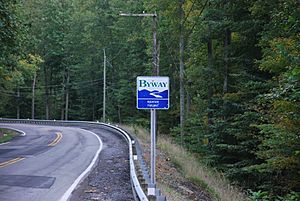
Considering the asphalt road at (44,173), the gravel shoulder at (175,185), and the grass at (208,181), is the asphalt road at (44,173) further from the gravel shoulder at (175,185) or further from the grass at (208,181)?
the grass at (208,181)

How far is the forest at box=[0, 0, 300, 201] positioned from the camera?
43.3 ft

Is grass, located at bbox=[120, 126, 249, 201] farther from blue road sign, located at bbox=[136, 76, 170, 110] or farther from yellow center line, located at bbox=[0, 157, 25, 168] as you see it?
yellow center line, located at bbox=[0, 157, 25, 168]

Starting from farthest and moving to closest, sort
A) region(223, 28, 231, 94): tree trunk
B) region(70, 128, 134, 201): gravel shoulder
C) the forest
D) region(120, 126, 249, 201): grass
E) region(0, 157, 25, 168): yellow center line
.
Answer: region(223, 28, 231, 94): tree trunk → region(0, 157, 25, 168): yellow center line → the forest → region(120, 126, 249, 201): grass → region(70, 128, 134, 201): gravel shoulder

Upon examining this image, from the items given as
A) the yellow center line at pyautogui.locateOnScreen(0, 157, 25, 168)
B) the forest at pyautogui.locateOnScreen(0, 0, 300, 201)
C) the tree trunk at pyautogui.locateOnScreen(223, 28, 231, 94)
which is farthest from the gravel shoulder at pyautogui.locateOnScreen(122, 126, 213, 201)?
the tree trunk at pyautogui.locateOnScreen(223, 28, 231, 94)

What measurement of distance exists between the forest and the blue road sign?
2.81 meters

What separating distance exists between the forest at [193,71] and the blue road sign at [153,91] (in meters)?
2.81

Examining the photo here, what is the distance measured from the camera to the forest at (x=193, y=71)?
13.2m

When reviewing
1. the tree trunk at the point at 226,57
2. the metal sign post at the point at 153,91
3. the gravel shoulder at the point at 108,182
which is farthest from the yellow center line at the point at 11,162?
the tree trunk at the point at 226,57

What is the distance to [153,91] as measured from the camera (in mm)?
9094

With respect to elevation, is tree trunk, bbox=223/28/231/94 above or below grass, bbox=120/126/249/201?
above

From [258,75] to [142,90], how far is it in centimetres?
→ 1159

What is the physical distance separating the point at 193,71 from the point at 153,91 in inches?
715

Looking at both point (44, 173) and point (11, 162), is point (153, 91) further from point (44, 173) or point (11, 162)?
point (11, 162)

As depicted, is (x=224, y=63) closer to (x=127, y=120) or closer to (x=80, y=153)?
(x=80, y=153)
